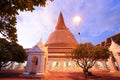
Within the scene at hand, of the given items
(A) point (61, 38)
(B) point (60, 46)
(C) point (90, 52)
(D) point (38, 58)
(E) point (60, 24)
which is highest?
(E) point (60, 24)

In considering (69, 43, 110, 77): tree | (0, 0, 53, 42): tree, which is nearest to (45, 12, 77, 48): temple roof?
(69, 43, 110, 77): tree

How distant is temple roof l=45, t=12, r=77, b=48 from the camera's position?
45531 mm

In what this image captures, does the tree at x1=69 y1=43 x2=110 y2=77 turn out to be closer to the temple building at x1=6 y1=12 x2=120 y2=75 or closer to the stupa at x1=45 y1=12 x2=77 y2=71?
Result: the temple building at x1=6 y1=12 x2=120 y2=75

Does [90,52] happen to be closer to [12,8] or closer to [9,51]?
[9,51]

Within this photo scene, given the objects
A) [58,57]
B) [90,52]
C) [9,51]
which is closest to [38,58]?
[9,51]

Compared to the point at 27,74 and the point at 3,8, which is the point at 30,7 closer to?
the point at 3,8

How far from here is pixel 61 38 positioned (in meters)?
47.5

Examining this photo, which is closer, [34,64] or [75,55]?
[75,55]

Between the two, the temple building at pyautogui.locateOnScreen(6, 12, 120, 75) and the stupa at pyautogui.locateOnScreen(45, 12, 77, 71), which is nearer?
the temple building at pyautogui.locateOnScreen(6, 12, 120, 75)

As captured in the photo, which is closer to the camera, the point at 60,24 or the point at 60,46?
the point at 60,46

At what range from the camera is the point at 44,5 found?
7547mm

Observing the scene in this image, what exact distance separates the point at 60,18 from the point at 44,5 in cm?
5047

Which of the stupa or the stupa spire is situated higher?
the stupa spire

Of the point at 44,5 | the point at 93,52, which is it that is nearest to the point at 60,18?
the point at 93,52
